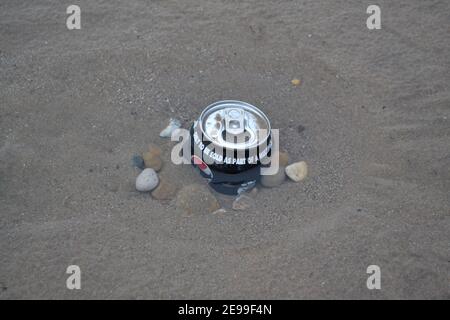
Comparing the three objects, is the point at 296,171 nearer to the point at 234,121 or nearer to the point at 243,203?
the point at 243,203

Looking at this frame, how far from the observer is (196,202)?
3084mm

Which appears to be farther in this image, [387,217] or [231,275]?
[387,217]

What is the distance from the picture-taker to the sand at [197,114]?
2.86m

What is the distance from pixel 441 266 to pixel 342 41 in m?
1.96

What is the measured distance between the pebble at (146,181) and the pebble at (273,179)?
2.11 ft

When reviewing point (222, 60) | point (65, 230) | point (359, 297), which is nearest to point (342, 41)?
point (222, 60)

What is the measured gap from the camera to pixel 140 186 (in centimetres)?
313

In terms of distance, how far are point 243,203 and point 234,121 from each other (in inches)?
19.9

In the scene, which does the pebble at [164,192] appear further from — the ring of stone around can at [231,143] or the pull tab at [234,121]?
the pull tab at [234,121]

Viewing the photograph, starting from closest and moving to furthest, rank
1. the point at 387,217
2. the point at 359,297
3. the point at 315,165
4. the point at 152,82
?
the point at 359,297, the point at 387,217, the point at 315,165, the point at 152,82

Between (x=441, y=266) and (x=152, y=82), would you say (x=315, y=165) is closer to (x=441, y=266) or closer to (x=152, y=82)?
(x=441, y=266)
